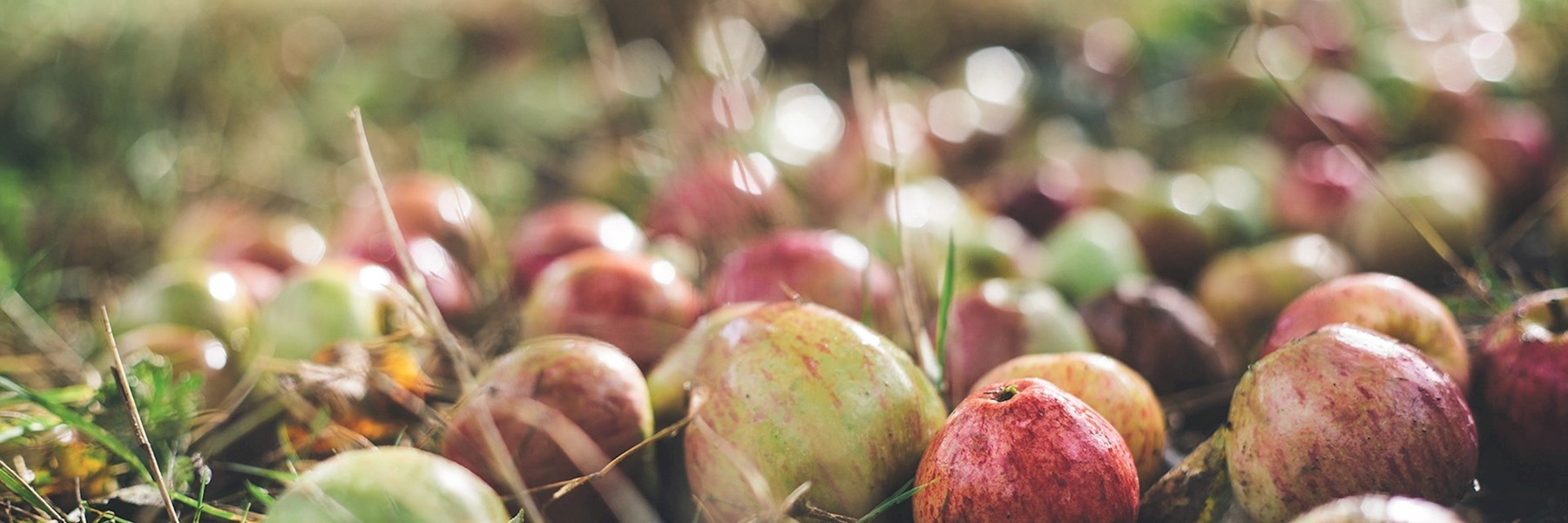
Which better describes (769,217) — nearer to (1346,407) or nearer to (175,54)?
(1346,407)

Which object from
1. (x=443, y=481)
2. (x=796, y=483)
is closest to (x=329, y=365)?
(x=443, y=481)

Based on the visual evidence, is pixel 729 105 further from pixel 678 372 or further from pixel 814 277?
pixel 678 372

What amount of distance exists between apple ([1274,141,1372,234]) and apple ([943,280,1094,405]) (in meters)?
0.94

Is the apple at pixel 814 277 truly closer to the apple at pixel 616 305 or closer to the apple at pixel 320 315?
the apple at pixel 616 305

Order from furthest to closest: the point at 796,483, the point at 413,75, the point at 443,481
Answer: the point at 413,75 < the point at 796,483 < the point at 443,481

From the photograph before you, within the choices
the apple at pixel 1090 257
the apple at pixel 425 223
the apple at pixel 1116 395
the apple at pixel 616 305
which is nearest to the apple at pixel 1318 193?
the apple at pixel 1090 257

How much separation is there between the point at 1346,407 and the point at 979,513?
1.22 feet

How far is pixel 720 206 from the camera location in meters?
2.13

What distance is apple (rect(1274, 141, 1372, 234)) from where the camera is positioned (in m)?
2.15

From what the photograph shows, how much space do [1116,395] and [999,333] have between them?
0.34 metres

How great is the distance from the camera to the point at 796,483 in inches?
41.0

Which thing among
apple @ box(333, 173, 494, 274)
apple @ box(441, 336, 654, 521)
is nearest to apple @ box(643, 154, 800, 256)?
apple @ box(333, 173, 494, 274)

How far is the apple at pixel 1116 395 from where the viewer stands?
1.15 meters

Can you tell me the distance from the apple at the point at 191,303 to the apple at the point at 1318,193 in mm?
2178
